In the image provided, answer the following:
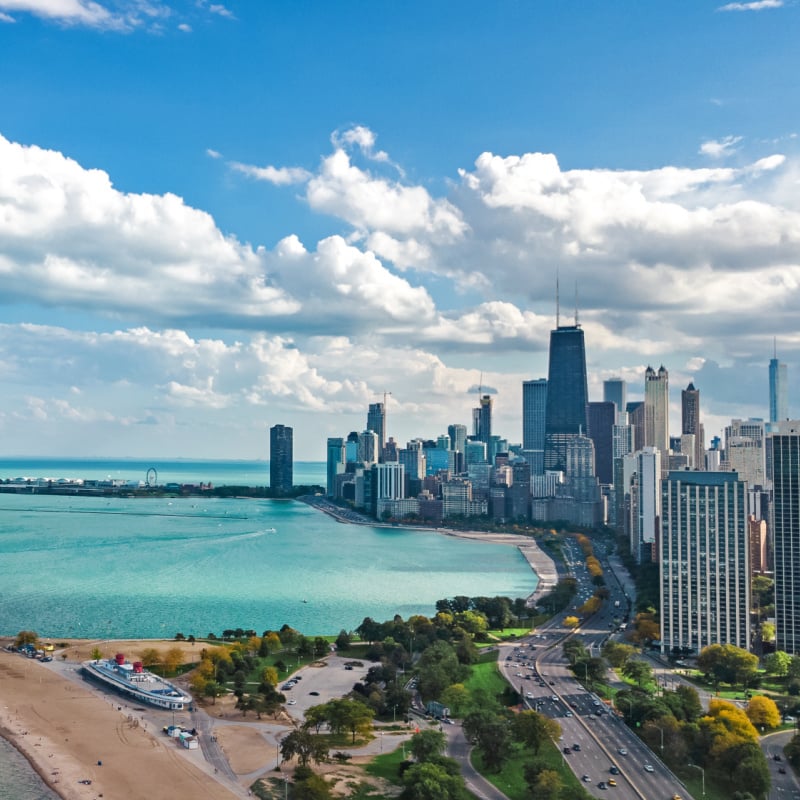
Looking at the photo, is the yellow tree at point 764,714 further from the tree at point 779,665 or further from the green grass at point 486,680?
the green grass at point 486,680

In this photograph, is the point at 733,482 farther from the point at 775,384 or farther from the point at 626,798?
the point at 775,384

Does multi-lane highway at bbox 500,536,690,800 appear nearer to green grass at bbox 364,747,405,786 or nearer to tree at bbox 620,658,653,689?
tree at bbox 620,658,653,689

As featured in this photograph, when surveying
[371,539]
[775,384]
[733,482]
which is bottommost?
[371,539]

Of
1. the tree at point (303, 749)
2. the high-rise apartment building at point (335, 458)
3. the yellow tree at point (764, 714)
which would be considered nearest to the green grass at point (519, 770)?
the tree at point (303, 749)

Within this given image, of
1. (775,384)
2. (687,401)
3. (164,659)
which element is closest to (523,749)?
(164,659)

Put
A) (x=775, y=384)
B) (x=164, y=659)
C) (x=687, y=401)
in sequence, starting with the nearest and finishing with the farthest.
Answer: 1. (x=164, y=659)
2. (x=687, y=401)
3. (x=775, y=384)

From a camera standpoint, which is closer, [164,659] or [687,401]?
[164,659]
